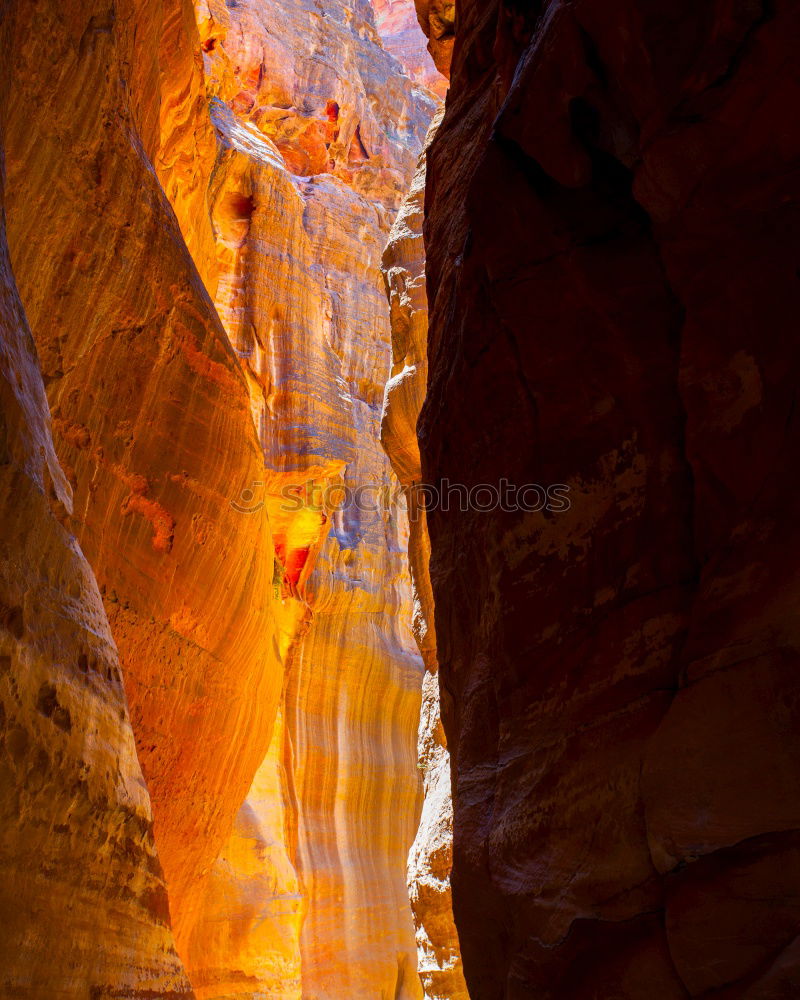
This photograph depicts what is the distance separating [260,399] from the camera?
15898 millimetres

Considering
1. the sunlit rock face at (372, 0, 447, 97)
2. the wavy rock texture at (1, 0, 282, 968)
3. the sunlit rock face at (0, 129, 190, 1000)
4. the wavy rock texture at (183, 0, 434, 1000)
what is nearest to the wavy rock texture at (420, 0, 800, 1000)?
the sunlit rock face at (0, 129, 190, 1000)

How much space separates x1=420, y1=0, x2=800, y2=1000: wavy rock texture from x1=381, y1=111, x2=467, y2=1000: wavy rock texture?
4.59m

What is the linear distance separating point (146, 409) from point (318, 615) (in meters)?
11.1

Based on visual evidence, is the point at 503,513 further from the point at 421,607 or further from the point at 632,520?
the point at 421,607

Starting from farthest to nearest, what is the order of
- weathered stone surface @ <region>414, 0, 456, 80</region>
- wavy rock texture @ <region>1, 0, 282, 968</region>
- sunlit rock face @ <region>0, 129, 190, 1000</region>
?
1. weathered stone surface @ <region>414, 0, 456, 80</region>
2. wavy rock texture @ <region>1, 0, 282, 968</region>
3. sunlit rock face @ <region>0, 129, 190, 1000</region>

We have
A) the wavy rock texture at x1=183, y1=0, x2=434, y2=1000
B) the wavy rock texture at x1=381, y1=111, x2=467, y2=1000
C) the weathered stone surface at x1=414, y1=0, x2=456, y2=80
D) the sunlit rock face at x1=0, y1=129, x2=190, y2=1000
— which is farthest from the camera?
the wavy rock texture at x1=183, y1=0, x2=434, y2=1000

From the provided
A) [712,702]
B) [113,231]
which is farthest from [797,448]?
[113,231]

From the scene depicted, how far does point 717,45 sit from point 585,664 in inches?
93.4

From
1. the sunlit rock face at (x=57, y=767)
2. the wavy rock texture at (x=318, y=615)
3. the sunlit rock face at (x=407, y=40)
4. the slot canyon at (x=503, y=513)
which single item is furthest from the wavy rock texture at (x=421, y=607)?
the sunlit rock face at (x=407, y=40)

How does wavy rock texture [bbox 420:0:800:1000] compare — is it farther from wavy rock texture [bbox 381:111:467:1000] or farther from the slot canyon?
wavy rock texture [bbox 381:111:467:1000]

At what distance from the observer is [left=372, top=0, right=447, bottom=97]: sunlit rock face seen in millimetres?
38375

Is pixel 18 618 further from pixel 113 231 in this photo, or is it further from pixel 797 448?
pixel 113 231

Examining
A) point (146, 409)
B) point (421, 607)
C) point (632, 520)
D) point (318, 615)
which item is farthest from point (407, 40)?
point (632, 520)

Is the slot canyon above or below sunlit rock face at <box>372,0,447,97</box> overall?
below
